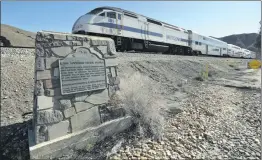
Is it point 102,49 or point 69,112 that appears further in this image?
point 102,49

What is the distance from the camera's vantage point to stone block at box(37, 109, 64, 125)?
3.79m

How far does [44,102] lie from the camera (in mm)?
3857

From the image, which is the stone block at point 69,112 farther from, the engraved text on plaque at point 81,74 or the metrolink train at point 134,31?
the metrolink train at point 134,31

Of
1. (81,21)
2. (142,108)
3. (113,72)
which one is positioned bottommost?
(142,108)

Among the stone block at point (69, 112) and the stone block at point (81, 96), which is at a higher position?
the stone block at point (81, 96)

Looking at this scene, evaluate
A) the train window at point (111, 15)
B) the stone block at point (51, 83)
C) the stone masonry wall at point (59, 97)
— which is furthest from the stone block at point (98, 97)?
the train window at point (111, 15)

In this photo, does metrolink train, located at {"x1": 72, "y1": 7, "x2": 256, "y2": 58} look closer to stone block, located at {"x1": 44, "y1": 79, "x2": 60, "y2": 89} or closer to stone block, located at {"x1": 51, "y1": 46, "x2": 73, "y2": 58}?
stone block, located at {"x1": 51, "y1": 46, "x2": 73, "y2": 58}

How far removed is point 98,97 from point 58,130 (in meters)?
1.10

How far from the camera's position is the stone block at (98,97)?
451cm

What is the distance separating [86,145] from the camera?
4.13 m

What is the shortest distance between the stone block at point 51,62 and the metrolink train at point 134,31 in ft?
28.6

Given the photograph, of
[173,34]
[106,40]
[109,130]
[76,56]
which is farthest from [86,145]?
[173,34]

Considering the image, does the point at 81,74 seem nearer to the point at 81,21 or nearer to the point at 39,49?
the point at 39,49

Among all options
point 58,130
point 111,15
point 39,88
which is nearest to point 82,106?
point 58,130
